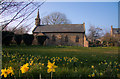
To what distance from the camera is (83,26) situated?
96.7ft

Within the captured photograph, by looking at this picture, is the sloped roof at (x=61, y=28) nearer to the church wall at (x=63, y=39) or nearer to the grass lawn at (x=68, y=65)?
the church wall at (x=63, y=39)

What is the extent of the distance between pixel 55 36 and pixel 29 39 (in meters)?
8.99

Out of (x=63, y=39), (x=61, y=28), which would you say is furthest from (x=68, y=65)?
(x=61, y=28)

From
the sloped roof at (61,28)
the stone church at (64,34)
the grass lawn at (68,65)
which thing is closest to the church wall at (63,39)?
the stone church at (64,34)

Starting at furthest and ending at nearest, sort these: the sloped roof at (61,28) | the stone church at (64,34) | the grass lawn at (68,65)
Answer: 1. the sloped roof at (61,28)
2. the stone church at (64,34)
3. the grass lawn at (68,65)

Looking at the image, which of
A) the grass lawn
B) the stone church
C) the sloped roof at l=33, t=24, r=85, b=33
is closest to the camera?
the grass lawn

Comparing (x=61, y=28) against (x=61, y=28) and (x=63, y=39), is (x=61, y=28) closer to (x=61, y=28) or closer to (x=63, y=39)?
(x=61, y=28)

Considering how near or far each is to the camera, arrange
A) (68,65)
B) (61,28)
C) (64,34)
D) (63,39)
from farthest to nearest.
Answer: (61,28) < (63,39) < (64,34) < (68,65)

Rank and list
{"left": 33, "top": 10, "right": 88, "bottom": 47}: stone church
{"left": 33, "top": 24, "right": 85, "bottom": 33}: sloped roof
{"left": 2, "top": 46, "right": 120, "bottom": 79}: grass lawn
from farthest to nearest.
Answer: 1. {"left": 33, "top": 24, "right": 85, "bottom": 33}: sloped roof
2. {"left": 33, "top": 10, "right": 88, "bottom": 47}: stone church
3. {"left": 2, "top": 46, "right": 120, "bottom": 79}: grass lawn

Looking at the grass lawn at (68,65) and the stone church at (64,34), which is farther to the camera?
the stone church at (64,34)

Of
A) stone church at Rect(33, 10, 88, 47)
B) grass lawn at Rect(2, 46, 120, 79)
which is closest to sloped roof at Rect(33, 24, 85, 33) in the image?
stone church at Rect(33, 10, 88, 47)

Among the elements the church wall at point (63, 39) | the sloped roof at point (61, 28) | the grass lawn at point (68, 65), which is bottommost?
the grass lawn at point (68, 65)

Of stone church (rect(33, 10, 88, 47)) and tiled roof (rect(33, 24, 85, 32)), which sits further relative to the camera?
tiled roof (rect(33, 24, 85, 32))

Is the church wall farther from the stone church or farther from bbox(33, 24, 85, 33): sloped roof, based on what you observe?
bbox(33, 24, 85, 33): sloped roof
